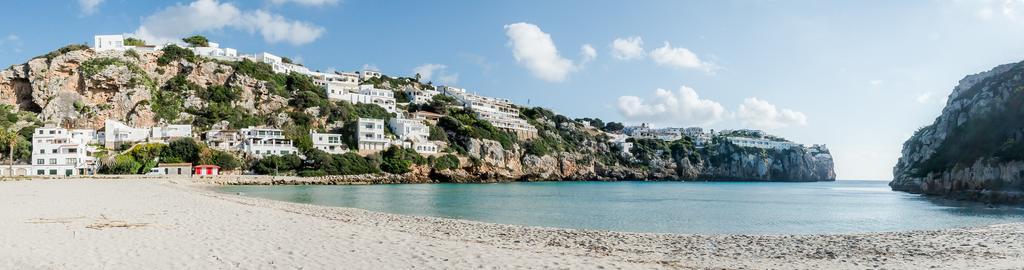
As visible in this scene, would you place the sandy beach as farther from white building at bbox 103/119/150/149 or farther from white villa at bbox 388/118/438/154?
white villa at bbox 388/118/438/154

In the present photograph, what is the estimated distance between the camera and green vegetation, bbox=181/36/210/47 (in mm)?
91625

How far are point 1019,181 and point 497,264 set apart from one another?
1599 inches

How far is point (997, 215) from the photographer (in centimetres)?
2728

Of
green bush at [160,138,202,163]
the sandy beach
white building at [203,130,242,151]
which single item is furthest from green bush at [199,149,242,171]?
the sandy beach

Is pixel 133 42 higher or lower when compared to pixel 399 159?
higher

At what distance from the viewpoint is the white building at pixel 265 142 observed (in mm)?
68625

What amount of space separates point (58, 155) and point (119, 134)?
9014 mm

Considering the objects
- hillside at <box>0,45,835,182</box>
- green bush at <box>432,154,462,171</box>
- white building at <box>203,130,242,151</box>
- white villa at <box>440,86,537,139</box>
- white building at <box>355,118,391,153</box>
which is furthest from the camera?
white villa at <box>440,86,537,139</box>

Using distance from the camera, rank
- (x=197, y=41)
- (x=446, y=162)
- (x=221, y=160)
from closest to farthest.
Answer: (x=221, y=160)
(x=446, y=162)
(x=197, y=41)

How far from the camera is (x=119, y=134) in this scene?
6650cm

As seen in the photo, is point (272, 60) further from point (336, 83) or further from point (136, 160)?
point (136, 160)

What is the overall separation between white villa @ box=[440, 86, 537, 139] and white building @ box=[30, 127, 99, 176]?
52.7m

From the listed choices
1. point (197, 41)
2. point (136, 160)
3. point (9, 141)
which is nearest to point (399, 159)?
point (136, 160)

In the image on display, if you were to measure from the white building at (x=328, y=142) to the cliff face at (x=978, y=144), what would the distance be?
60871mm
